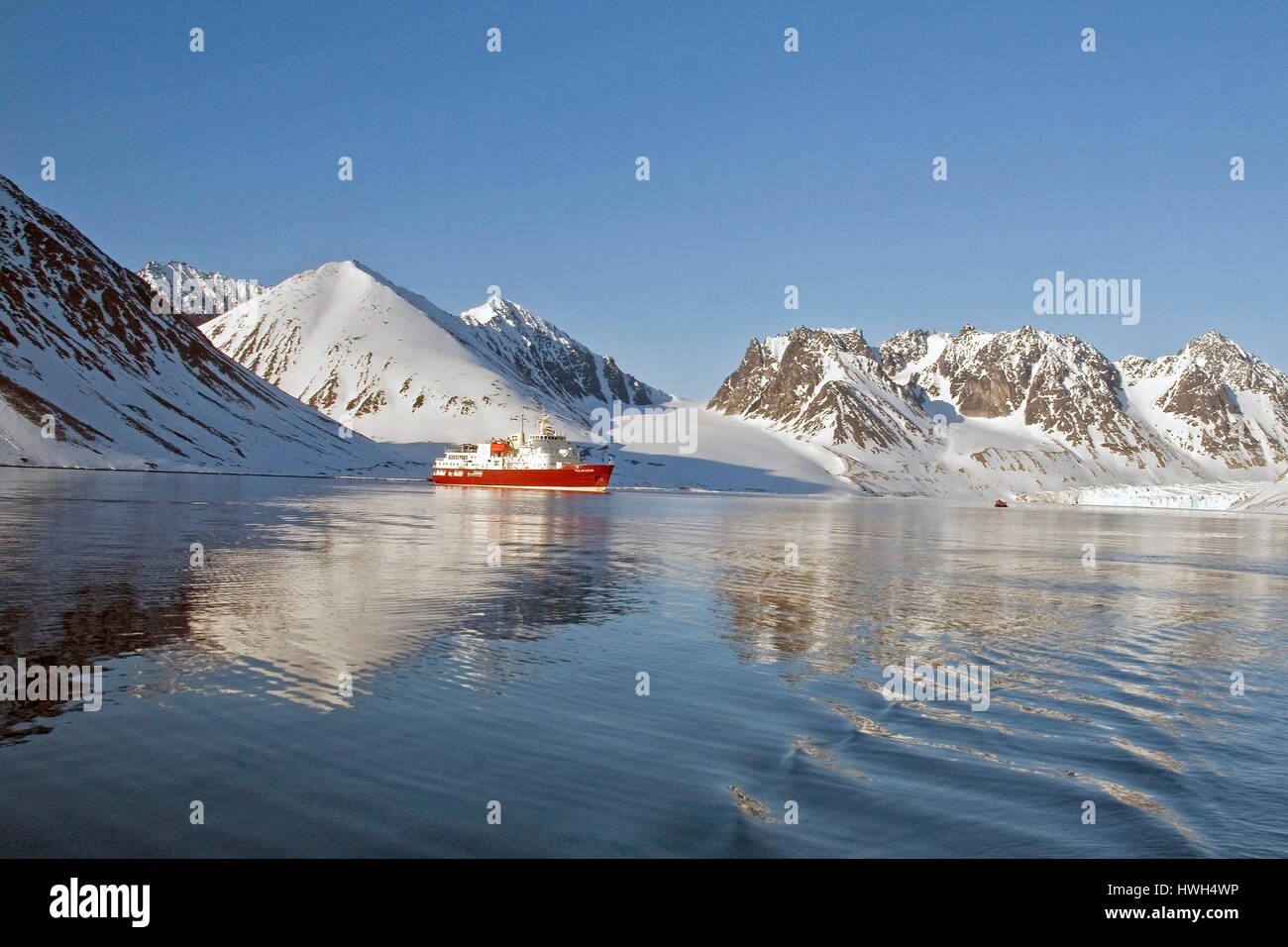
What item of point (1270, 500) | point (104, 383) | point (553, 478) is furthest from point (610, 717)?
point (1270, 500)

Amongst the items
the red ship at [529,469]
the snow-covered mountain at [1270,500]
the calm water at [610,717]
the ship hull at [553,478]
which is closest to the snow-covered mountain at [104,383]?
the red ship at [529,469]

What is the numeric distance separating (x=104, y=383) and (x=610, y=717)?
173m

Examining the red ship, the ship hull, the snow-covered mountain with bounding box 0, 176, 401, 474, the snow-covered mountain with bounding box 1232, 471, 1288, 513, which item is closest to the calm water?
the ship hull

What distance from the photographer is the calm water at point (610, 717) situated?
8562mm

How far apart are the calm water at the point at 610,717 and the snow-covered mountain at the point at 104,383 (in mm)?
122305

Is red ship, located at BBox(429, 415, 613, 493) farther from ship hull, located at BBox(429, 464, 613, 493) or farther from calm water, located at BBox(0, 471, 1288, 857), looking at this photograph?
calm water, located at BBox(0, 471, 1288, 857)

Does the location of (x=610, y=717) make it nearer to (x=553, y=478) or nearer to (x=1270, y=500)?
(x=553, y=478)

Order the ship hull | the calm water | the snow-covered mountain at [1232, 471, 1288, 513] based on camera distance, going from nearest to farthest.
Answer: the calm water, the ship hull, the snow-covered mountain at [1232, 471, 1288, 513]

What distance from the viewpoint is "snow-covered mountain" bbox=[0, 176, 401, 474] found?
134500mm

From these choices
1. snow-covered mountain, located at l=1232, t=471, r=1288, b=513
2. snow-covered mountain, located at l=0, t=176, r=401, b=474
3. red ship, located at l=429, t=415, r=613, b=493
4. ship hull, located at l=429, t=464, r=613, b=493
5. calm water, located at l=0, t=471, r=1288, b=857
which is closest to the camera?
calm water, located at l=0, t=471, r=1288, b=857

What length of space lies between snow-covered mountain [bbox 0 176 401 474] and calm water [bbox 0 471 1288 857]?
401ft
